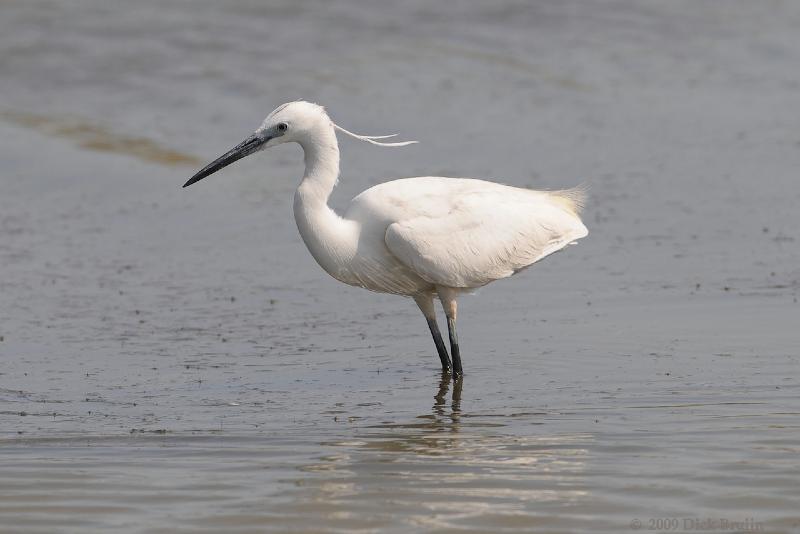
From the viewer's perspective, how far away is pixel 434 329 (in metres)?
8.01

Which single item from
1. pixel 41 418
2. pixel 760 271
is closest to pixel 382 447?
pixel 41 418

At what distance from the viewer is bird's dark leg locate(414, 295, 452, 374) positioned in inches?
307

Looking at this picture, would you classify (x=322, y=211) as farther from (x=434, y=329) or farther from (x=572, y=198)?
(x=572, y=198)

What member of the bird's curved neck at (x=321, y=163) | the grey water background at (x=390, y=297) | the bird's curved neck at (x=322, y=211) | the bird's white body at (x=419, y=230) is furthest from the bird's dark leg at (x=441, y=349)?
the bird's curved neck at (x=321, y=163)

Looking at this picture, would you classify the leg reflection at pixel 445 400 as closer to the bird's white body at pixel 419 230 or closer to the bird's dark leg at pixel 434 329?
the bird's dark leg at pixel 434 329

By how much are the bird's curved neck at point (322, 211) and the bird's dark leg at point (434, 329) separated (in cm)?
73

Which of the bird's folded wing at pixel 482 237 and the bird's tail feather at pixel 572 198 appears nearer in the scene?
the bird's folded wing at pixel 482 237

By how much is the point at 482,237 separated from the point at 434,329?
591 mm

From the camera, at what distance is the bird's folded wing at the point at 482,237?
7547 millimetres

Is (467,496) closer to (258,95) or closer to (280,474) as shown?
(280,474)

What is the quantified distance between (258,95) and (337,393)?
30.1 ft

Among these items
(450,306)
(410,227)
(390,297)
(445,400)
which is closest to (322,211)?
(410,227)

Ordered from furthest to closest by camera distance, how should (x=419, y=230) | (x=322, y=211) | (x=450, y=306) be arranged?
(x=450, y=306)
(x=419, y=230)
(x=322, y=211)

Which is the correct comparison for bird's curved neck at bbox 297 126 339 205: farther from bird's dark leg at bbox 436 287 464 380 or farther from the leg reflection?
the leg reflection
